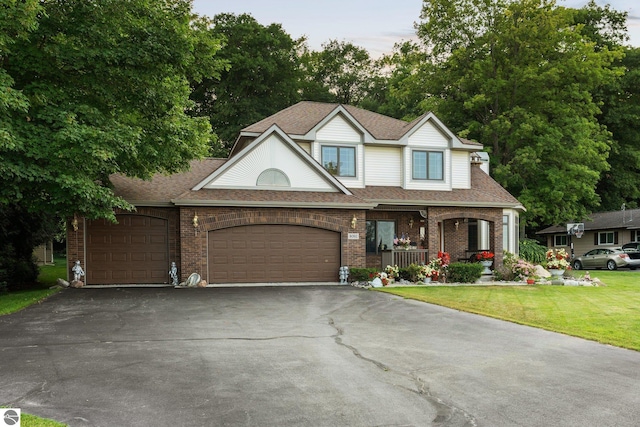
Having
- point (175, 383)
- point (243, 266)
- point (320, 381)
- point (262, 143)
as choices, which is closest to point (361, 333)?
point (320, 381)

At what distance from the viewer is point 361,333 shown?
987 centimetres

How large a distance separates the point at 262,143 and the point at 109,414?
1470 centimetres

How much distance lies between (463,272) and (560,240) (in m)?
28.1

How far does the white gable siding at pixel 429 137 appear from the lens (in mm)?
22672

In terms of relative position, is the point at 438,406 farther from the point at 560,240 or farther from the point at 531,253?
the point at 560,240

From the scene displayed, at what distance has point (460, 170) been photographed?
23.5 meters

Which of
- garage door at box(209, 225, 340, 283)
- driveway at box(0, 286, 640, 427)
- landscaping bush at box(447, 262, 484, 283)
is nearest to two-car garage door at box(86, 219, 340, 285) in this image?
garage door at box(209, 225, 340, 283)

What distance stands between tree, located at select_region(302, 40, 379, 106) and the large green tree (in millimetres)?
16091

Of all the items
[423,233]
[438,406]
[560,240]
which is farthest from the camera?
[560,240]

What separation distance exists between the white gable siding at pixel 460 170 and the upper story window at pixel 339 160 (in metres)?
4.63

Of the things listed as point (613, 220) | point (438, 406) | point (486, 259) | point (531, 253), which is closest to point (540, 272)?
point (486, 259)

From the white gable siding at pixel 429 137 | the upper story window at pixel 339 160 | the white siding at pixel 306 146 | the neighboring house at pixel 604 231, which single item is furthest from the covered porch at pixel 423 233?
the neighboring house at pixel 604 231

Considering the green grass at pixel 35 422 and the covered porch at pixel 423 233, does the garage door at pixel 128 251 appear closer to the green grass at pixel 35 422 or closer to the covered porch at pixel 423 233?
the covered porch at pixel 423 233

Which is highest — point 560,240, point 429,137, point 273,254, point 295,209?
point 429,137
